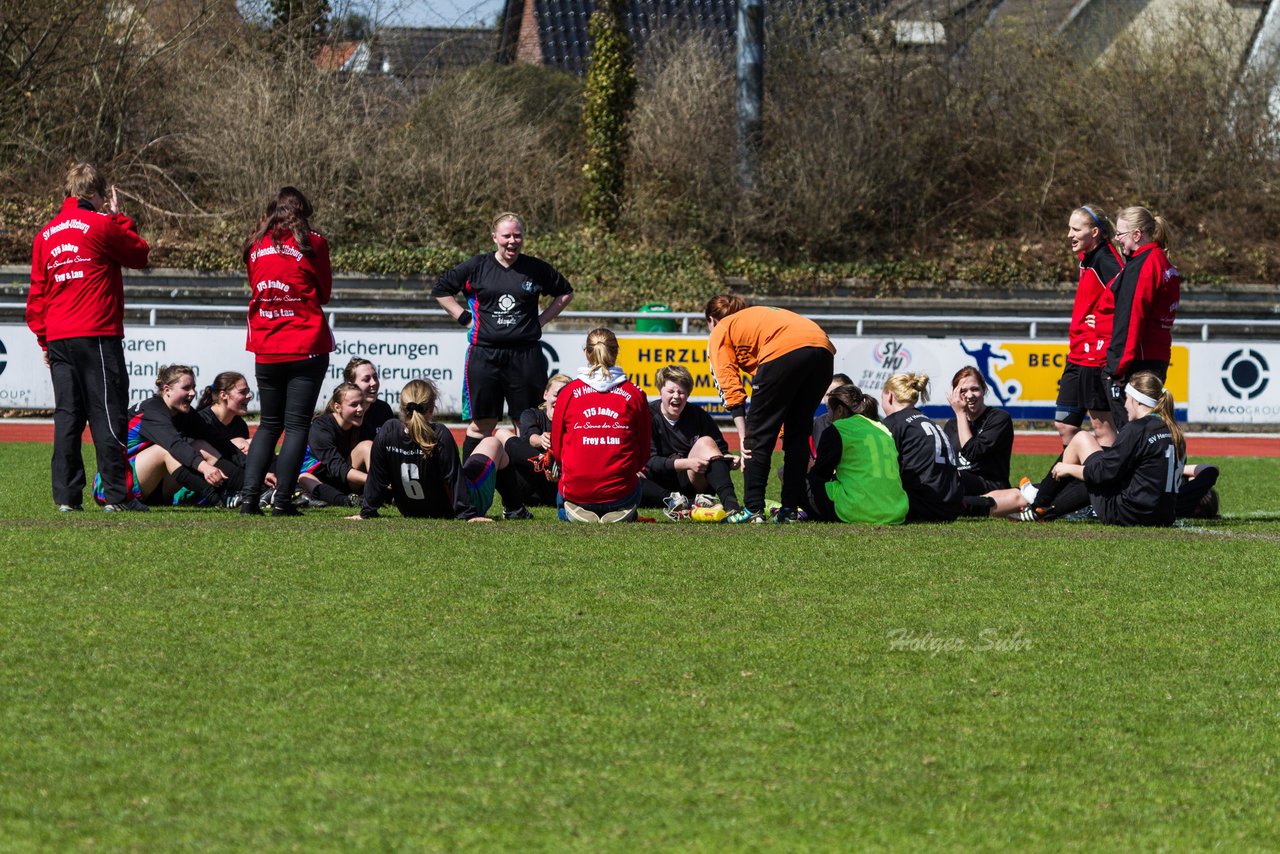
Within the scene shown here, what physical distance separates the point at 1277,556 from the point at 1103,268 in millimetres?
2563

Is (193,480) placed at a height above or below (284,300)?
below

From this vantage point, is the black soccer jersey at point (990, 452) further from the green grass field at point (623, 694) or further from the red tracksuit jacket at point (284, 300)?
the red tracksuit jacket at point (284, 300)

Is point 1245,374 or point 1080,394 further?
point 1245,374

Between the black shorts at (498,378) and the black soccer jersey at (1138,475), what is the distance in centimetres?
365

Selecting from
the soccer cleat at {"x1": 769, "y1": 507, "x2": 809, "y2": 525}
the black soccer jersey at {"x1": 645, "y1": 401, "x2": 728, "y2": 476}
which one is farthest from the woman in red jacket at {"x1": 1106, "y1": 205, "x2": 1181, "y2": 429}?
the black soccer jersey at {"x1": 645, "y1": 401, "x2": 728, "y2": 476}

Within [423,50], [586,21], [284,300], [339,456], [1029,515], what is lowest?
[1029,515]

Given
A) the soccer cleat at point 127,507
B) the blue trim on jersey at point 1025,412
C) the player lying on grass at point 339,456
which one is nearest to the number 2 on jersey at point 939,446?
the player lying on grass at point 339,456

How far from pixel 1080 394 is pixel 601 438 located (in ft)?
10.7

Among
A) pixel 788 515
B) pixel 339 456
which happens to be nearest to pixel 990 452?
pixel 788 515

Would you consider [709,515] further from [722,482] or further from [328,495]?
[328,495]

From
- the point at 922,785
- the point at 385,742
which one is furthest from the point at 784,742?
the point at 385,742

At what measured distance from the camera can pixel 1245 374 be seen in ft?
59.5

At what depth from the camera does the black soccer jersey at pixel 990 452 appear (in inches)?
400

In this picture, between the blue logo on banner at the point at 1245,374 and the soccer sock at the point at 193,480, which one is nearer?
the soccer sock at the point at 193,480
